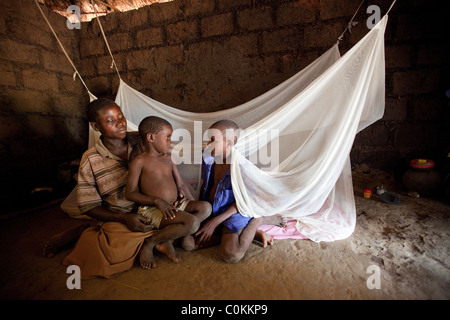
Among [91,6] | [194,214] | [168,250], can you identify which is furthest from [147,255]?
[91,6]

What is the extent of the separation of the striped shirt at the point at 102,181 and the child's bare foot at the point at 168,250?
356mm

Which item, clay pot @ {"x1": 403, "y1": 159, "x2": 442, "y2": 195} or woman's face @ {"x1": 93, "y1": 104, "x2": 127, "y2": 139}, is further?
clay pot @ {"x1": 403, "y1": 159, "x2": 442, "y2": 195}

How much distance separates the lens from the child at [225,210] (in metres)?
1.29

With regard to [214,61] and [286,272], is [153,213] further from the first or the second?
[214,61]

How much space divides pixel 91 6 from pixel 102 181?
269 centimetres

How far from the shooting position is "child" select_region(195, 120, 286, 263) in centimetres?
129

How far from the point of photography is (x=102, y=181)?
4.55ft

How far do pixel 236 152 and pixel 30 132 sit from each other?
260cm

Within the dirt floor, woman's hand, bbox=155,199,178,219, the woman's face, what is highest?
the woman's face

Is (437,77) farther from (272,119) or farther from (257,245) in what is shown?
(257,245)

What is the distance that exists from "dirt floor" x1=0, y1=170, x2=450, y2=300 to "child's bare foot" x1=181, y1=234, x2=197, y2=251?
1.4 inches

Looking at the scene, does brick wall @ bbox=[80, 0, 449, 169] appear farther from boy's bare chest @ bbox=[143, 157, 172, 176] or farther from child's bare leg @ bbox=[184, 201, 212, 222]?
child's bare leg @ bbox=[184, 201, 212, 222]

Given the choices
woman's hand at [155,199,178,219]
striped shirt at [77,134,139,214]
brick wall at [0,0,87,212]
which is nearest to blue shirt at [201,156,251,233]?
woman's hand at [155,199,178,219]
